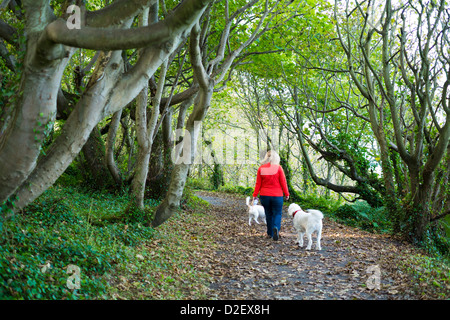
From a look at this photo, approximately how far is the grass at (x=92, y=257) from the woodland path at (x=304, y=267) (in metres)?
0.72

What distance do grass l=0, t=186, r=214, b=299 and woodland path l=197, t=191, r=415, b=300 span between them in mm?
717

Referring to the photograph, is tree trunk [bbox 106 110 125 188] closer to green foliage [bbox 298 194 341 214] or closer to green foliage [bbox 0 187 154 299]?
green foliage [bbox 0 187 154 299]

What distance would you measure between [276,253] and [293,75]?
41.8 ft

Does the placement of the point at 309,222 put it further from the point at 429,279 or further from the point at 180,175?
the point at 180,175

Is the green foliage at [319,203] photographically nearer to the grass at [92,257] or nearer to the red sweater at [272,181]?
the red sweater at [272,181]

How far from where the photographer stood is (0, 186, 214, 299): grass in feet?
14.3

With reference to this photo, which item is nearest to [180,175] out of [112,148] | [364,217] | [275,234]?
[275,234]

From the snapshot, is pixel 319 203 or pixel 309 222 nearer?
pixel 309 222

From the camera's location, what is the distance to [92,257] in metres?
5.56

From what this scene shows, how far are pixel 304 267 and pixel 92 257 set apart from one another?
158 inches

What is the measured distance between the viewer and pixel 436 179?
417 inches

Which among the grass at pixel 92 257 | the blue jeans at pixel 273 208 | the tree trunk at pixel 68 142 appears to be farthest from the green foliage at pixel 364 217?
the tree trunk at pixel 68 142

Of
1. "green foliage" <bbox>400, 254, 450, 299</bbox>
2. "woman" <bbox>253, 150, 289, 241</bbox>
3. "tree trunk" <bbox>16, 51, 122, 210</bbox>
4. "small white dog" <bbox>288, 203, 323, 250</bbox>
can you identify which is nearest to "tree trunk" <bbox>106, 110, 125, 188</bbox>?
"woman" <bbox>253, 150, 289, 241</bbox>
